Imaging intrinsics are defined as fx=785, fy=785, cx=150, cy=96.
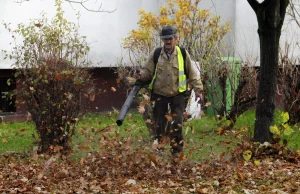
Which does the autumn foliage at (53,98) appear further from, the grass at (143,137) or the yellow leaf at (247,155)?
the yellow leaf at (247,155)

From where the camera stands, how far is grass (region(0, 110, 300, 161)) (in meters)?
11.2

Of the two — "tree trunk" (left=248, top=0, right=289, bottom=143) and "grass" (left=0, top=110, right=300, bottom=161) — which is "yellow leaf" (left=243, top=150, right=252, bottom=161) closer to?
"grass" (left=0, top=110, right=300, bottom=161)

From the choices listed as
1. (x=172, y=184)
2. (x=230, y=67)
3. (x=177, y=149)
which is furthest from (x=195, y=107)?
(x=172, y=184)

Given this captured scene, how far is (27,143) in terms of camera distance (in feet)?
44.4

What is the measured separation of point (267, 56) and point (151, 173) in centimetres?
279

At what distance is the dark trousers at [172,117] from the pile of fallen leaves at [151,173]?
31cm

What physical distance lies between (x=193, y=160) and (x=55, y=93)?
2221mm

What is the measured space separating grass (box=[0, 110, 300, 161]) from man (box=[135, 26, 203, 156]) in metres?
0.33

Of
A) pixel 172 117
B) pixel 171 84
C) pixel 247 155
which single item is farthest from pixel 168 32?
pixel 247 155

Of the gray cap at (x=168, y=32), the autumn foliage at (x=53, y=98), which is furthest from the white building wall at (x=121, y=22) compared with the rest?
the gray cap at (x=168, y=32)

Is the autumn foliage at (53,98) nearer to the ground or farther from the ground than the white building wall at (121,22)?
nearer to the ground

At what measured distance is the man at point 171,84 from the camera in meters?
10.2

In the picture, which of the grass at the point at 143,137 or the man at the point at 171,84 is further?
the grass at the point at 143,137

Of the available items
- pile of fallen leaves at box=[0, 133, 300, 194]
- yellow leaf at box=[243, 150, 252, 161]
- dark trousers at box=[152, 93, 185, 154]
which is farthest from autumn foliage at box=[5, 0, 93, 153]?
yellow leaf at box=[243, 150, 252, 161]
